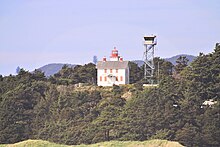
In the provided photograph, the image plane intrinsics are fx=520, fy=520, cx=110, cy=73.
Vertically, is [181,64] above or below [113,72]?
above

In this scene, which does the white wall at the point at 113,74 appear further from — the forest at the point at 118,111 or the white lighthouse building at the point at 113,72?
the forest at the point at 118,111

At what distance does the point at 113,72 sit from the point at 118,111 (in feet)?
23.7

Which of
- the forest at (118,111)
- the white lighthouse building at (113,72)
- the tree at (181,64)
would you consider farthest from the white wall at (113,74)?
the tree at (181,64)

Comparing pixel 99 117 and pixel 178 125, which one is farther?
pixel 99 117

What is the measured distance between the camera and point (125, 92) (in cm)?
2761

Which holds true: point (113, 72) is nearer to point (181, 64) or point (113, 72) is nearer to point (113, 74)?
point (113, 74)

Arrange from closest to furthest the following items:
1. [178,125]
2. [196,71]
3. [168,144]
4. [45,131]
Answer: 1. [168,144]
2. [178,125]
3. [45,131]
4. [196,71]

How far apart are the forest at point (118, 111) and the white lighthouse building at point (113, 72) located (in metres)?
2.05

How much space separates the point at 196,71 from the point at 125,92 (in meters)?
3.97

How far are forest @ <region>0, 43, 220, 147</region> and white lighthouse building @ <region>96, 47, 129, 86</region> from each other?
2.05 meters

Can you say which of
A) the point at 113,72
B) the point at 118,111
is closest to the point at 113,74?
the point at 113,72

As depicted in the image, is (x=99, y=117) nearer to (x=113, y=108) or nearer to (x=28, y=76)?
(x=113, y=108)

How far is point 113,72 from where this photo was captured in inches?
1202

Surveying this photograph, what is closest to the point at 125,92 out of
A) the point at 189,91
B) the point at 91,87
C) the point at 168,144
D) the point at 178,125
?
the point at 91,87
